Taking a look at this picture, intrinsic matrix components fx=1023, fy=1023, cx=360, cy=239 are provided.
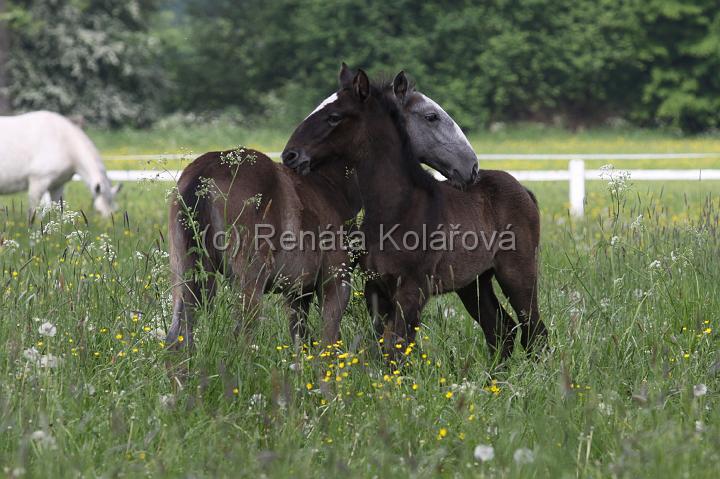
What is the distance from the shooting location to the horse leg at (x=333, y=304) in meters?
4.98

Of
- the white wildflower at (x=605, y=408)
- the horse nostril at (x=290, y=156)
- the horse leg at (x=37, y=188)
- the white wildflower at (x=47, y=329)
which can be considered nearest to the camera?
the white wildflower at (x=605, y=408)

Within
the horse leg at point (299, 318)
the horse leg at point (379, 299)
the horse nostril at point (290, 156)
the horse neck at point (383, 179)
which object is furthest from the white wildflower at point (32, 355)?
the horse neck at point (383, 179)

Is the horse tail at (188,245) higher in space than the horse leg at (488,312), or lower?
higher

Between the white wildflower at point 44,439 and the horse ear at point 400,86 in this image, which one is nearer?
the white wildflower at point 44,439

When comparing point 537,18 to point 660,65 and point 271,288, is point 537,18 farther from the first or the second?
point 271,288

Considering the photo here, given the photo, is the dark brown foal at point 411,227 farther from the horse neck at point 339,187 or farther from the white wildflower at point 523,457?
the white wildflower at point 523,457

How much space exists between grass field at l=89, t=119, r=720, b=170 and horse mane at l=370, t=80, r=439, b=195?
14552 mm

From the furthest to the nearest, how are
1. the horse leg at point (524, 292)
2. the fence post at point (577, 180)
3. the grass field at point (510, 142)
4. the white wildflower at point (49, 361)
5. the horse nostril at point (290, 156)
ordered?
the grass field at point (510, 142) → the fence post at point (577, 180) → the horse leg at point (524, 292) → the horse nostril at point (290, 156) → the white wildflower at point (49, 361)

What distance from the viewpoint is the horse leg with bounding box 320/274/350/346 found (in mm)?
4977

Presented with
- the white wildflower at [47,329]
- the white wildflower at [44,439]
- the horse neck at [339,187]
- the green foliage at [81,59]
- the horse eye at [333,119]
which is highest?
the green foliage at [81,59]

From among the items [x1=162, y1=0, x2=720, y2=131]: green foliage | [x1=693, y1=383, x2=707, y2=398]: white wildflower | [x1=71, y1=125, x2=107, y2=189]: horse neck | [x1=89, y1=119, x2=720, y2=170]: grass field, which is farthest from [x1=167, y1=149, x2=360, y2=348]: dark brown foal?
[x1=162, y1=0, x2=720, y2=131]: green foliage

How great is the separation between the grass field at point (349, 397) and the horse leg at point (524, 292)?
0.12 m

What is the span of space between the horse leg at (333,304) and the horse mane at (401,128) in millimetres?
750

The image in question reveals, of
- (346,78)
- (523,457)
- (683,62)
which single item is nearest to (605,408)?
(523,457)
